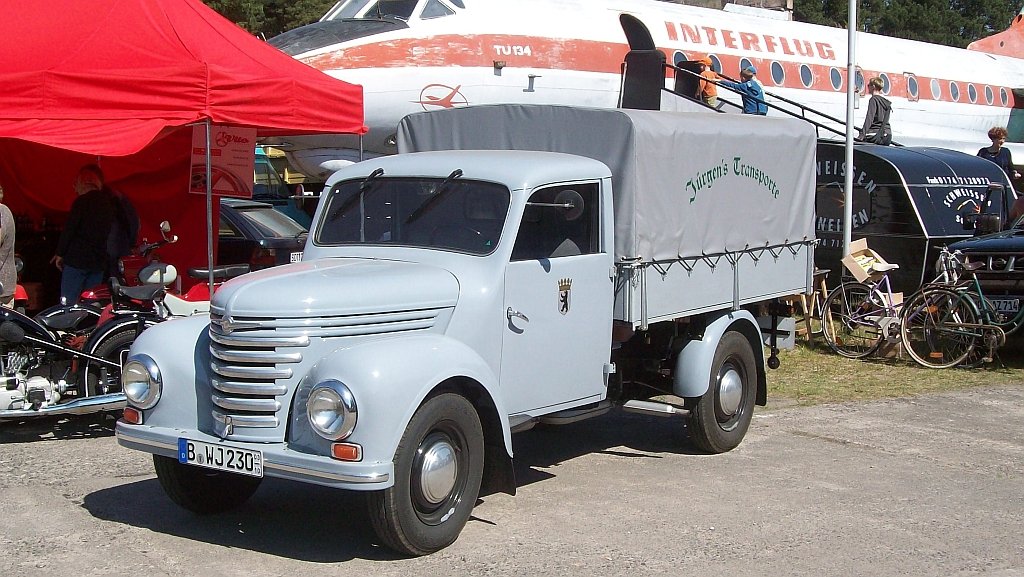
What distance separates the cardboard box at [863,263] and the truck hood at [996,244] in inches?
33.4

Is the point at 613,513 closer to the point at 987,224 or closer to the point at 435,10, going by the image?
the point at 987,224

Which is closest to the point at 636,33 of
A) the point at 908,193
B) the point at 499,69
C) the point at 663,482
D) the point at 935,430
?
the point at 499,69

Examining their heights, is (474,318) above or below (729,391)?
above

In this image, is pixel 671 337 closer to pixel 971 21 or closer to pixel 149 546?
pixel 149 546

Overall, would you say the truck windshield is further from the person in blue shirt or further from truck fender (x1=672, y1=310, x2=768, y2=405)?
the person in blue shirt

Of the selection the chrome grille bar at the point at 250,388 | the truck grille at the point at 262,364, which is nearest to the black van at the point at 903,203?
the truck grille at the point at 262,364

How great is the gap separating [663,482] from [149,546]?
3258 mm

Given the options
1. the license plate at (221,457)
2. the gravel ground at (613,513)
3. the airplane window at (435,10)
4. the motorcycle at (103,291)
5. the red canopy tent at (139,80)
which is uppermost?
the airplane window at (435,10)

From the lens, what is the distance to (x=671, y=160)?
7.61m

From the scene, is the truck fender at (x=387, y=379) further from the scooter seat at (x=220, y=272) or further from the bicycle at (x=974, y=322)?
the bicycle at (x=974, y=322)

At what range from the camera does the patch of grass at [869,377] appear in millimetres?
10867

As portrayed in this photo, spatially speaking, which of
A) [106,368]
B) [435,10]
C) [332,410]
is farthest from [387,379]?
[435,10]

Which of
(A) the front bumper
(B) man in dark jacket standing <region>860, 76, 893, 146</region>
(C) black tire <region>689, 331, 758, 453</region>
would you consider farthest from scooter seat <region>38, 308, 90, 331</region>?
(B) man in dark jacket standing <region>860, 76, 893, 146</region>

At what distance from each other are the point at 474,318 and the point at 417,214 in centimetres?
91
